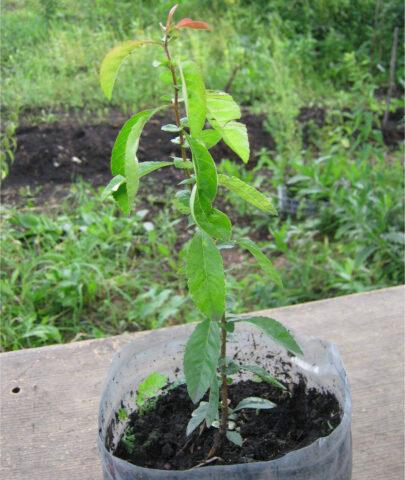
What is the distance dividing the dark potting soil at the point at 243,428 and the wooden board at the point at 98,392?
14cm

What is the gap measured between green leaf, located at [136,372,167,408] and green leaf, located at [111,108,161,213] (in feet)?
1.08

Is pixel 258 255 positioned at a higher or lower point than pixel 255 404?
higher

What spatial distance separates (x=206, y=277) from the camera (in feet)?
2.14

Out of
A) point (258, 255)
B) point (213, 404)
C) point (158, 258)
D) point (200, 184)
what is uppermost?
point (200, 184)

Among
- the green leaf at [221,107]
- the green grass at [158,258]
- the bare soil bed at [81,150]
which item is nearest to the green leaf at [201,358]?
the green leaf at [221,107]

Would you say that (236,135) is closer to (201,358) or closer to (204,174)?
(204,174)

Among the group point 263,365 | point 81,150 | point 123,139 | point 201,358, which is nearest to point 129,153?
point 123,139

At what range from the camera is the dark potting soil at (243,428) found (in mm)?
802

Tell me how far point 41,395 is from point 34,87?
2.61 meters

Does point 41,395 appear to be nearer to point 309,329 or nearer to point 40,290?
point 309,329

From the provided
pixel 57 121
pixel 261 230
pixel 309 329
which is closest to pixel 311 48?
pixel 57 121

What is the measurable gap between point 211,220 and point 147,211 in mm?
2095

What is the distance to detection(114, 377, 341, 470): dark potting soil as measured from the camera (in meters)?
0.80

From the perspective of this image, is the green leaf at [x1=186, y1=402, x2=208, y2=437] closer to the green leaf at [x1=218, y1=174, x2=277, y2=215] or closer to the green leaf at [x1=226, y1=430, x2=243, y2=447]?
the green leaf at [x1=226, y1=430, x2=243, y2=447]
